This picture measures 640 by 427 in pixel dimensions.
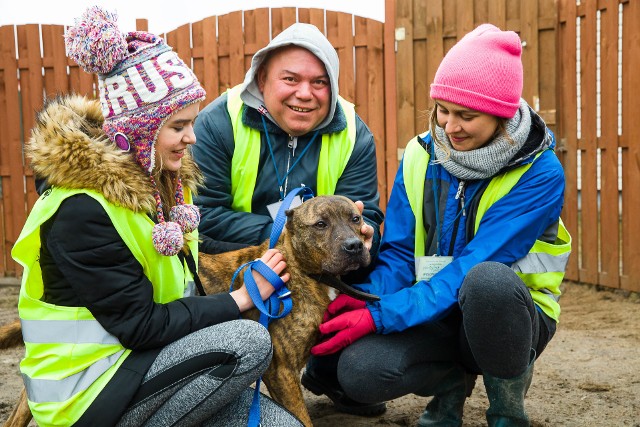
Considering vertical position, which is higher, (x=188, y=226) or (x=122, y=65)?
(x=122, y=65)

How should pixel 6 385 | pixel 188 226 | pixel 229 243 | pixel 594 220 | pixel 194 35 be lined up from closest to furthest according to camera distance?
pixel 188 226 → pixel 229 243 → pixel 6 385 → pixel 594 220 → pixel 194 35

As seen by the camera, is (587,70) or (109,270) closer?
(109,270)

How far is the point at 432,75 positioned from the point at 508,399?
522 centimetres

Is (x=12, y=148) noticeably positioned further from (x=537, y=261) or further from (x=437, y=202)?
(x=537, y=261)

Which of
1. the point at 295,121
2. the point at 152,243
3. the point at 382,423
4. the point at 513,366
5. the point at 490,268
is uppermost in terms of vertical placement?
the point at 295,121

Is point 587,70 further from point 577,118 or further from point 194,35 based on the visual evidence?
point 194,35

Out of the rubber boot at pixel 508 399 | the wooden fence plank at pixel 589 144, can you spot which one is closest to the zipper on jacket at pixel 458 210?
the rubber boot at pixel 508 399

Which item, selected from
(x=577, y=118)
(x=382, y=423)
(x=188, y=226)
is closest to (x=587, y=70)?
(x=577, y=118)

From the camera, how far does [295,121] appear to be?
409 centimetres

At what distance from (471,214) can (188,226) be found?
139 centimetres

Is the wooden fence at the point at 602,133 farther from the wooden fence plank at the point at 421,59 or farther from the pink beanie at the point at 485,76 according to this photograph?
the pink beanie at the point at 485,76

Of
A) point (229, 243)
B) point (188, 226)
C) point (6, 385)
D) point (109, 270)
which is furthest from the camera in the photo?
point (6, 385)

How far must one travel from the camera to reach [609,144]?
23.9 feet

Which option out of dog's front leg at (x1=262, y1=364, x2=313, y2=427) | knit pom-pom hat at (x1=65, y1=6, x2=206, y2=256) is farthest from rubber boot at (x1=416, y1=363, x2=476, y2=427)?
knit pom-pom hat at (x1=65, y1=6, x2=206, y2=256)
